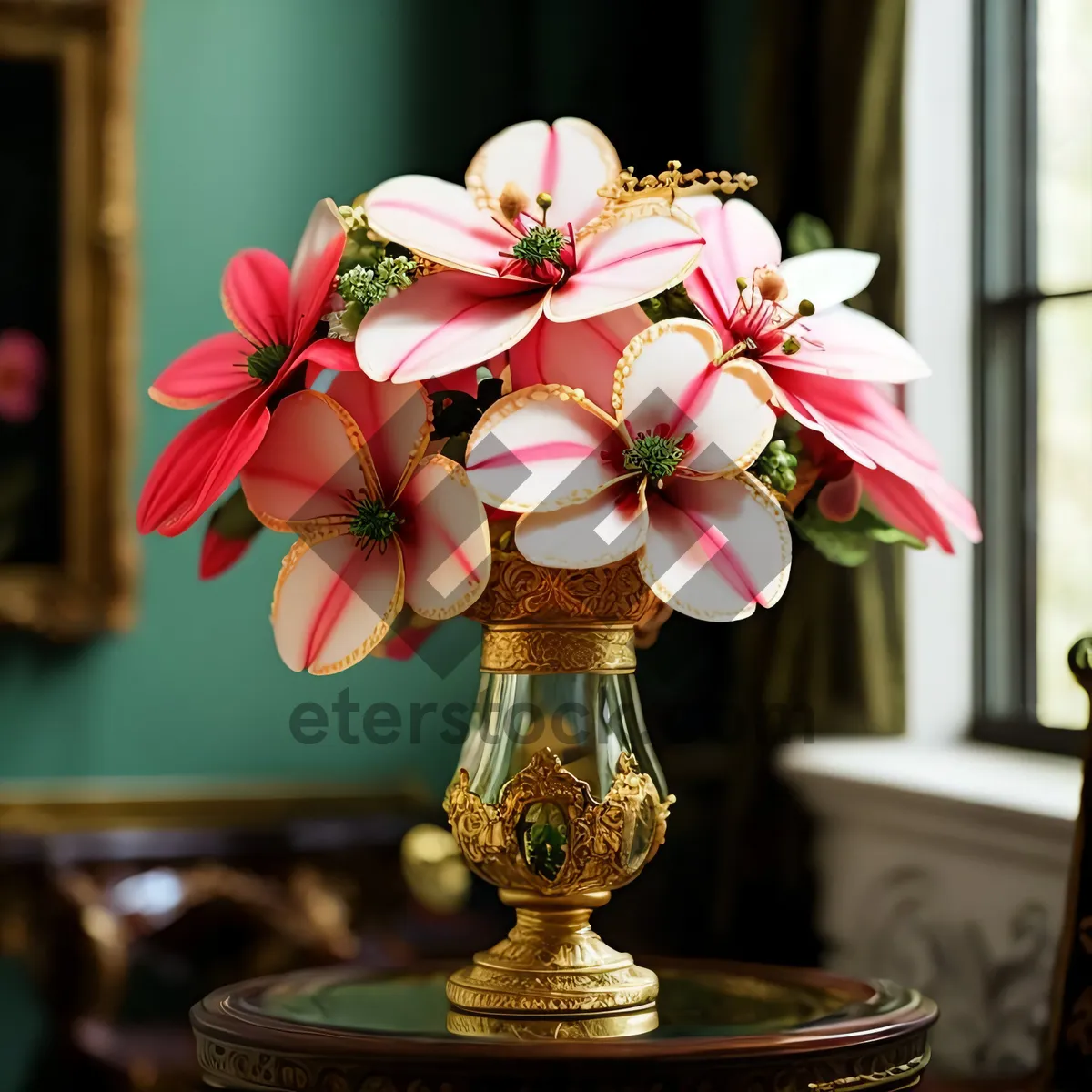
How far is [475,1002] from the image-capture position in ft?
3.37

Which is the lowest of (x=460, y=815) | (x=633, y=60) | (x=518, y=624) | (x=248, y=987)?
(x=248, y=987)

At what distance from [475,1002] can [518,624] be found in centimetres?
25

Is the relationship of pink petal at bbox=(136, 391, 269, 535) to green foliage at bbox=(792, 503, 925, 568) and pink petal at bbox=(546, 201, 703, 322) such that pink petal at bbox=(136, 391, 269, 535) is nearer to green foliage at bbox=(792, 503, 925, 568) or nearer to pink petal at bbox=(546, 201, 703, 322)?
pink petal at bbox=(546, 201, 703, 322)

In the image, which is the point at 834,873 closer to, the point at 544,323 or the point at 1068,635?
the point at 1068,635

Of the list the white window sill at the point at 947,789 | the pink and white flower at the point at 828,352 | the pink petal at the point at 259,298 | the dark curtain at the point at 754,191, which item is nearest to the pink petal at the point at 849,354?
the pink and white flower at the point at 828,352

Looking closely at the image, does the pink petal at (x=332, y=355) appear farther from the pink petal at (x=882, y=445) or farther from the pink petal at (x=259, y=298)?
the pink petal at (x=882, y=445)

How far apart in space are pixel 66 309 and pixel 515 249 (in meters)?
1.91

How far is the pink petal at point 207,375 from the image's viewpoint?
1083 mm

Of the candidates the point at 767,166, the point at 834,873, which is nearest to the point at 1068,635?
the point at 834,873

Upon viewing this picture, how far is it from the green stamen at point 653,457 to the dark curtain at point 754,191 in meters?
1.25

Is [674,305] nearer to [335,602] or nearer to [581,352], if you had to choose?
[581,352]

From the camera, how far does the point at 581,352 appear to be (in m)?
0.96

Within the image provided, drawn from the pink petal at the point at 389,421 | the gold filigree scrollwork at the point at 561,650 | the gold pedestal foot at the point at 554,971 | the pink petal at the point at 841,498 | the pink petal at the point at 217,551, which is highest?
the pink petal at the point at 389,421

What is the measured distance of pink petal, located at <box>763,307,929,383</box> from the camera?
1003 millimetres
